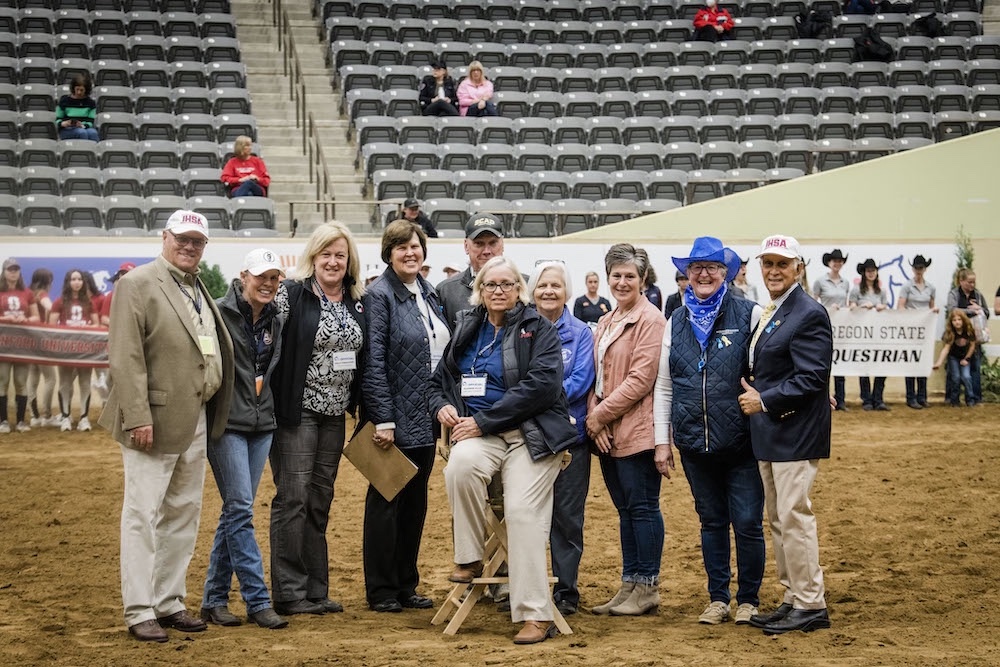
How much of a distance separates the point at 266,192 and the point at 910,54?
12.6 metres

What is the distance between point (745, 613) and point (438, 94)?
13962 millimetres

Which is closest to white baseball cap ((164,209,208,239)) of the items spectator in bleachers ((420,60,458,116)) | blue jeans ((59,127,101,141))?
blue jeans ((59,127,101,141))

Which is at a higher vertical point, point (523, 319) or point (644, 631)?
point (523, 319)

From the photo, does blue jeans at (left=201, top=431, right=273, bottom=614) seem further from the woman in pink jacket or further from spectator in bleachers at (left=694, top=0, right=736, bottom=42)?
spectator in bleachers at (left=694, top=0, right=736, bottom=42)

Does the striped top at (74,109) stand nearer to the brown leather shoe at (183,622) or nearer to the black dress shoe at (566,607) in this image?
the brown leather shoe at (183,622)

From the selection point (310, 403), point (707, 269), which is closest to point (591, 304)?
point (707, 269)

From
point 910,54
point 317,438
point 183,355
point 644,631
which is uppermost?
point 910,54

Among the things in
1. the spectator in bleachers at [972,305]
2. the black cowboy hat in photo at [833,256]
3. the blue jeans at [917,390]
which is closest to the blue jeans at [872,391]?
the blue jeans at [917,390]

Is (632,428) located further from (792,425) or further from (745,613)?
(745,613)

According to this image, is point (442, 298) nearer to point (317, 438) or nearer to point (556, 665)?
point (317, 438)

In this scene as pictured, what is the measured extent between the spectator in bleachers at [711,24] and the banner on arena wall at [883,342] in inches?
350

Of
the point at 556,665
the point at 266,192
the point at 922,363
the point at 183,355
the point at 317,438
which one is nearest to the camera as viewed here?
the point at 556,665

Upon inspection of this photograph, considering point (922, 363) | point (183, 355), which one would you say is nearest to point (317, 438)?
point (183, 355)

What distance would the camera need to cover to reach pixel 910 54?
69.9ft
